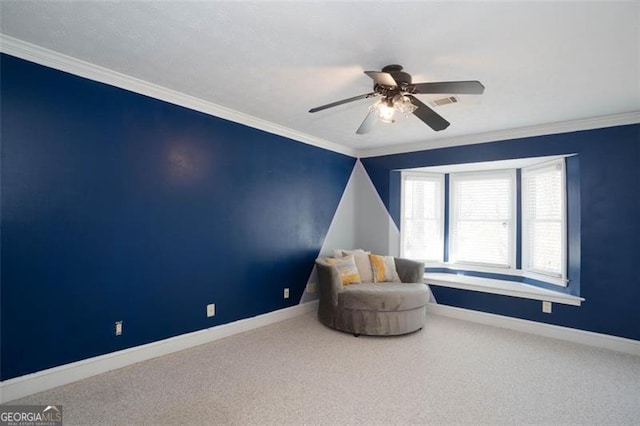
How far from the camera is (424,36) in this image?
2.10 metres

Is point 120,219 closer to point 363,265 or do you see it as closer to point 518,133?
point 363,265

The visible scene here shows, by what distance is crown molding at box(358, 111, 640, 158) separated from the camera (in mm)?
3512

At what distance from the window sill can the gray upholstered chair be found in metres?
0.80

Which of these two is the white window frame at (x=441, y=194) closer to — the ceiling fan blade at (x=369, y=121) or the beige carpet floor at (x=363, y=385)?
the beige carpet floor at (x=363, y=385)

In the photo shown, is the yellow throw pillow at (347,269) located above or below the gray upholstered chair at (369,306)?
above

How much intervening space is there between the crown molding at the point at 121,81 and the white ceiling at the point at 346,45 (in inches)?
3.1

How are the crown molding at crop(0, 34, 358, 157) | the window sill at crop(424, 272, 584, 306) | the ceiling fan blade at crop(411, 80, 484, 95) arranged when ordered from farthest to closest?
1. the window sill at crop(424, 272, 584, 306)
2. the crown molding at crop(0, 34, 358, 157)
3. the ceiling fan blade at crop(411, 80, 484, 95)

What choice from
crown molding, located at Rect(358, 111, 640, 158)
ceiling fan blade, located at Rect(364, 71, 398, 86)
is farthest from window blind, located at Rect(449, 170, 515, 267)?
ceiling fan blade, located at Rect(364, 71, 398, 86)

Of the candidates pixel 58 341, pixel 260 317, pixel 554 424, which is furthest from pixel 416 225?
pixel 58 341

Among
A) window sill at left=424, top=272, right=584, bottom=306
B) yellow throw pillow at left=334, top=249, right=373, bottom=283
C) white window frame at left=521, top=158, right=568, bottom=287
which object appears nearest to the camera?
window sill at left=424, top=272, right=584, bottom=306

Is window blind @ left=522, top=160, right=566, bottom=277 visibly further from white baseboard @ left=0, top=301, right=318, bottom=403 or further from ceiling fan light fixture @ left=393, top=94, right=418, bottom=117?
white baseboard @ left=0, top=301, right=318, bottom=403

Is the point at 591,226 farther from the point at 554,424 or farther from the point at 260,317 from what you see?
the point at 260,317

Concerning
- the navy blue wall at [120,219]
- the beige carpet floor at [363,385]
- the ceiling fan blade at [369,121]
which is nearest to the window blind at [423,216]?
the beige carpet floor at [363,385]

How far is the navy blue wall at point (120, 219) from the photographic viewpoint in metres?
2.33
